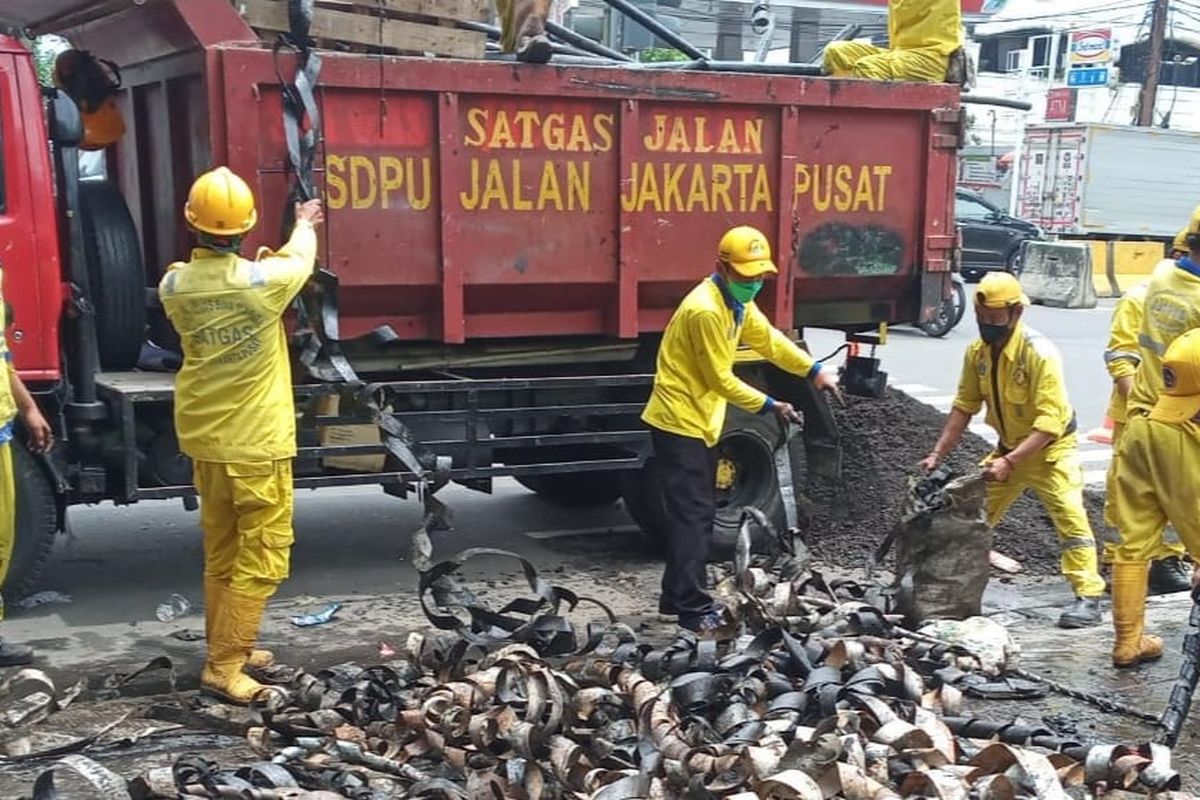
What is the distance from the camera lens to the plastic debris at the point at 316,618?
227 inches

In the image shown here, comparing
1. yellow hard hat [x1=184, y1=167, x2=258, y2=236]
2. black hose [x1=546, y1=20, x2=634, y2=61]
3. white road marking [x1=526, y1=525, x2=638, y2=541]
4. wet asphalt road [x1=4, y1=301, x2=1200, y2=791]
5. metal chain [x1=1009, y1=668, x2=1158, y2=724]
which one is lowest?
white road marking [x1=526, y1=525, x2=638, y2=541]

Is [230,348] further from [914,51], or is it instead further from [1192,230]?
[914,51]

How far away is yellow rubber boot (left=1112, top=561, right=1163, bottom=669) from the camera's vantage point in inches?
195

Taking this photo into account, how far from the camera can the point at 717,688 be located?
436 cm

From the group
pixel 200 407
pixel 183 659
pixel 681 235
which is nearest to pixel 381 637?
pixel 183 659

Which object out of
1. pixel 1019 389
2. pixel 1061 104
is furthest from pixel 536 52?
pixel 1061 104

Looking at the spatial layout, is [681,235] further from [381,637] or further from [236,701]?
[236,701]

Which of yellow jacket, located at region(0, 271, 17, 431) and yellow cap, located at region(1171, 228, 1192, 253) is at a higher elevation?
yellow cap, located at region(1171, 228, 1192, 253)

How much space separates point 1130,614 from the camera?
500 cm

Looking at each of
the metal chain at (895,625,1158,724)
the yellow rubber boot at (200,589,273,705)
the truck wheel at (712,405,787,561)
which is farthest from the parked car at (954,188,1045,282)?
the yellow rubber boot at (200,589,273,705)

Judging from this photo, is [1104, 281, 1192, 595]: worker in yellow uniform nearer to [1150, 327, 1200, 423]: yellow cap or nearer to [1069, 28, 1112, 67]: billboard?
[1150, 327, 1200, 423]: yellow cap

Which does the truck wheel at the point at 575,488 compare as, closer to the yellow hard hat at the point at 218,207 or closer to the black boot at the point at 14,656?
the black boot at the point at 14,656

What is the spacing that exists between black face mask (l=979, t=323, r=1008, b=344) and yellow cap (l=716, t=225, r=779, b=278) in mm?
1016

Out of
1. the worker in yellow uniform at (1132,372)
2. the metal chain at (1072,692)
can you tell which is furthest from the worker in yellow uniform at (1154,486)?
the worker in yellow uniform at (1132,372)
